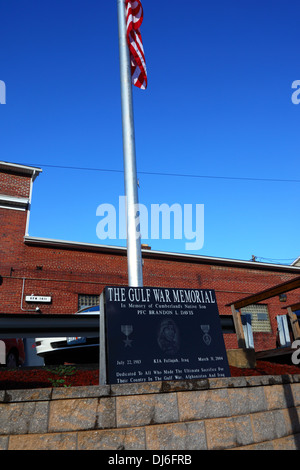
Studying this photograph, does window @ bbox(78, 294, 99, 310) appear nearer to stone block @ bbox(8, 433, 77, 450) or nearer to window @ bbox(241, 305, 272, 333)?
window @ bbox(241, 305, 272, 333)

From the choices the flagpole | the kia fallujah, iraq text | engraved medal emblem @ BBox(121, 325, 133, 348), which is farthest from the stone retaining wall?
the flagpole

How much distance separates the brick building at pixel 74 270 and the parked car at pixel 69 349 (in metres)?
8.52

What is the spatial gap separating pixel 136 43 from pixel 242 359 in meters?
8.65

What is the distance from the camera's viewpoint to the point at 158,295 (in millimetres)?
5586

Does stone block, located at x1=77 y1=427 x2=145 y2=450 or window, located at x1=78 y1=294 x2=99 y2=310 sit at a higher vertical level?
window, located at x1=78 y1=294 x2=99 y2=310

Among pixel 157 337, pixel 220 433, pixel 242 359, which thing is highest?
pixel 157 337

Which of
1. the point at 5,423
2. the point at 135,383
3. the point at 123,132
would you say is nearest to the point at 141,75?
the point at 123,132

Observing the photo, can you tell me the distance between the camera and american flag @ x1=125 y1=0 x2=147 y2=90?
9.86m

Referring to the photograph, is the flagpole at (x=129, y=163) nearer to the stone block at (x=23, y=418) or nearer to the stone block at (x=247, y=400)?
the stone block at (x=247, y=400)

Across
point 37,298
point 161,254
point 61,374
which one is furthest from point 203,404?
point 161,254

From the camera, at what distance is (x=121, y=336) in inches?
195

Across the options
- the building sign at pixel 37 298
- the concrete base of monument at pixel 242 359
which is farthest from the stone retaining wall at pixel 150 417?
the building sign at pixel 37 298

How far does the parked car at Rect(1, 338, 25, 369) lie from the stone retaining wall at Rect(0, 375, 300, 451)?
186 inches

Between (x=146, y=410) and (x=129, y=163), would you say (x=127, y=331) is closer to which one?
(x=146, y=410)
